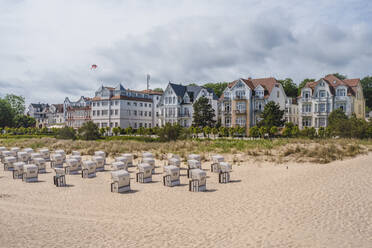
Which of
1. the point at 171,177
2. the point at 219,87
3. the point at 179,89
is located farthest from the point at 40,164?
the point at 219,87

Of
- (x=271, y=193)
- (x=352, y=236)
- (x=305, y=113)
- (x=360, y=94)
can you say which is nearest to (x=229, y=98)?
(x=305, y=113)

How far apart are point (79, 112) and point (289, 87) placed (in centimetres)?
5728

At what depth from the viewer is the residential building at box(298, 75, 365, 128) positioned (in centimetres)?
5444

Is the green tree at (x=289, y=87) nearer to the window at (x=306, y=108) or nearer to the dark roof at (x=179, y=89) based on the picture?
the window at (x=306, y=108)

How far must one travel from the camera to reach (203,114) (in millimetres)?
60562

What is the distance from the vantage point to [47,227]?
11.3 metres

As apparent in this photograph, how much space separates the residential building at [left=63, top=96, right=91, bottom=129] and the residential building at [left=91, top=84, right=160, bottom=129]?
5.70m

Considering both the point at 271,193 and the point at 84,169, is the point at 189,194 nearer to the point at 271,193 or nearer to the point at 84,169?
the point at 271,193

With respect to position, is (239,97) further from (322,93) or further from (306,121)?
(322,93)

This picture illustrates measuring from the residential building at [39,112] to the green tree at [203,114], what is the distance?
76.0 metres

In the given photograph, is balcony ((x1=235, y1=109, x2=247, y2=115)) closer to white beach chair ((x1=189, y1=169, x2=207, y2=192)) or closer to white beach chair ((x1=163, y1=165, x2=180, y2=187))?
white beach chair ((x1=163, y1=165, x2=180, y2=187))

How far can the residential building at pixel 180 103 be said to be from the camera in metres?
68.9

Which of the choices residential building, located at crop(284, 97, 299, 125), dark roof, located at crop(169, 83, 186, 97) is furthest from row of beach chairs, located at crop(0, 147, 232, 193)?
dark roof, located at crop(169, 83, 186, 97)

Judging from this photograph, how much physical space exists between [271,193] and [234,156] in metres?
12.5
